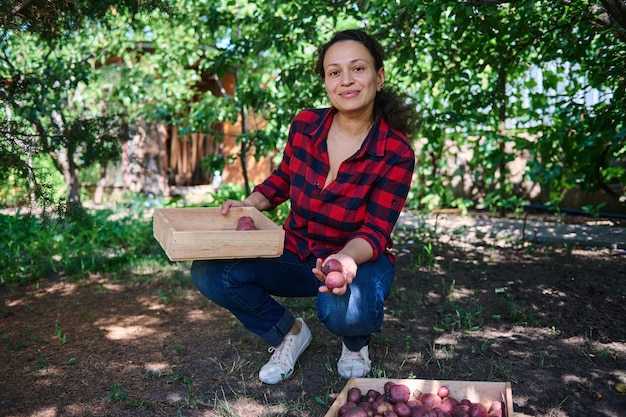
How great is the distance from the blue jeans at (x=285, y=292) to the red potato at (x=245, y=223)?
0.48 feet

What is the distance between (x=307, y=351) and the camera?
3.07m

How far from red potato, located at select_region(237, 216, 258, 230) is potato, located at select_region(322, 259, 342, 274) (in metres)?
0.60

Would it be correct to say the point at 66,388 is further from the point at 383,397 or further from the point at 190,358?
the point at 383,397

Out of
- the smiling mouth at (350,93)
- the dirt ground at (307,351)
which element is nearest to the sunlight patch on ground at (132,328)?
the dirt ground at (307,351)

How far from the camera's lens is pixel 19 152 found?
3.13m

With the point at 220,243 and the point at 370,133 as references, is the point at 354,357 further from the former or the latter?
the point at 370,133

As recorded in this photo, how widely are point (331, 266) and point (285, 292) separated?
72 centimetres

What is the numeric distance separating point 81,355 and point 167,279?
4.68 ft

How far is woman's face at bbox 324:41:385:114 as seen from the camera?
267cm

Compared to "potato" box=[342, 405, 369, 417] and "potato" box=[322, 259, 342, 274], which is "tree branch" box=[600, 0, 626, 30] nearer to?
"potato" box=[322, 259, 342, 274]

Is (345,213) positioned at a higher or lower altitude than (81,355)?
higher

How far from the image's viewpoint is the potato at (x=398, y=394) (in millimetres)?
2234

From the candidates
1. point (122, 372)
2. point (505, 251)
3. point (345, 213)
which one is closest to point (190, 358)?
point (122, 372)

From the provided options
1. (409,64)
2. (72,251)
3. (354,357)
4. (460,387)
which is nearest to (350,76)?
(354,357)
